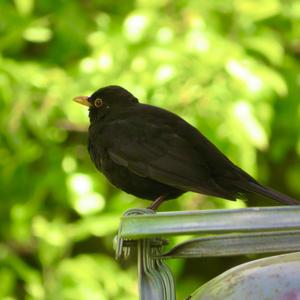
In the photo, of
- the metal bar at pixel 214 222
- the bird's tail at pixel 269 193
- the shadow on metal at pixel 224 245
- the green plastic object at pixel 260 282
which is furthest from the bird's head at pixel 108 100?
the metal bar at pixel 214 222

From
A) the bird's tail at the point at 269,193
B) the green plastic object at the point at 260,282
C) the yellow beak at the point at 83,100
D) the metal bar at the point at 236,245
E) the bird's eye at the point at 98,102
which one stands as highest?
the yellow beak at the point at 83,100

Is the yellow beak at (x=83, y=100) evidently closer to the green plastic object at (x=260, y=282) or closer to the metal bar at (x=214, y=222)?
the green plastic object at (x=260, y=282)

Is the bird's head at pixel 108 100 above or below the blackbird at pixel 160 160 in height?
above

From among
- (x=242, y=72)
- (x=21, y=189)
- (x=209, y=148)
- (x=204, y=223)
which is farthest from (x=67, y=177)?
(x=204, y=223)

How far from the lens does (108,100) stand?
4.94 metres

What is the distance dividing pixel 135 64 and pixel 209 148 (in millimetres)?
1400

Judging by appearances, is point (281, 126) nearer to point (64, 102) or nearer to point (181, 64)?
point (181, 64)

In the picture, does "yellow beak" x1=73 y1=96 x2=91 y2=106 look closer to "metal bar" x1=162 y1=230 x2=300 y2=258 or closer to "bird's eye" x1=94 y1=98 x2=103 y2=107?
"bird's eye" x1=94 y1=98 x2=103 y2=107

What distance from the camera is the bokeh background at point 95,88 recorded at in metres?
5.47

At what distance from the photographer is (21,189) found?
609 centimetres

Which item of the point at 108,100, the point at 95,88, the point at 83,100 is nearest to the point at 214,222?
the point at 108,100

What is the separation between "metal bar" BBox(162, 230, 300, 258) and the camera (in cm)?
231

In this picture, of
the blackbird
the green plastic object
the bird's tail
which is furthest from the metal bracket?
the blackbird

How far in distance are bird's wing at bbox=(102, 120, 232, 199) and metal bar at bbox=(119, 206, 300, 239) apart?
1.80 meters
